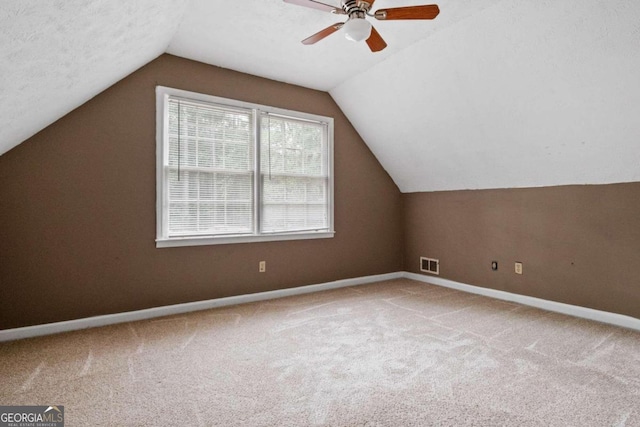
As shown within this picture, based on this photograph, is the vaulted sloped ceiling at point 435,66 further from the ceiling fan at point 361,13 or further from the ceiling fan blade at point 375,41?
the ceiling fan at point 361,13

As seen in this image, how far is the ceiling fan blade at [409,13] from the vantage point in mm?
2152

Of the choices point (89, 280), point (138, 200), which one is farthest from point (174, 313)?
point (138, 200)

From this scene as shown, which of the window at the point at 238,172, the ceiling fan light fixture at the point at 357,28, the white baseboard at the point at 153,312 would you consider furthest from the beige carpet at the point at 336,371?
the ceiling fan light fixture at the point at 357,28

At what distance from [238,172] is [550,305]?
3506 mm

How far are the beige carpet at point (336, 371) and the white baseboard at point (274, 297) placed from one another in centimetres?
12

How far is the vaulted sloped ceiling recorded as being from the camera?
1958mm

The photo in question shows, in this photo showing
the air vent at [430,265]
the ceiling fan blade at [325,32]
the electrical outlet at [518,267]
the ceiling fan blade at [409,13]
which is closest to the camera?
the ceiling fan blade at [409,13]

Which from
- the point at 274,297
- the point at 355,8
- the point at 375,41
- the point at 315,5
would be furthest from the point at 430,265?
the point at 315,5

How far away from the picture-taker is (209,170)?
3498mm

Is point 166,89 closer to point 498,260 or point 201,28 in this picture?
point 201,28

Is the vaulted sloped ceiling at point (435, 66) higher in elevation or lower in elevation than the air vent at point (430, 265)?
higher

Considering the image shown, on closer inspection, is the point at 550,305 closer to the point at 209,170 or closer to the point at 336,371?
the point at 336,371

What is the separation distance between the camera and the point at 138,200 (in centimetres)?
317

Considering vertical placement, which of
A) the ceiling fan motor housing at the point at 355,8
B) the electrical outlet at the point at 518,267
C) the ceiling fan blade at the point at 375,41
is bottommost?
the electrical outlet at the point at 518,267
